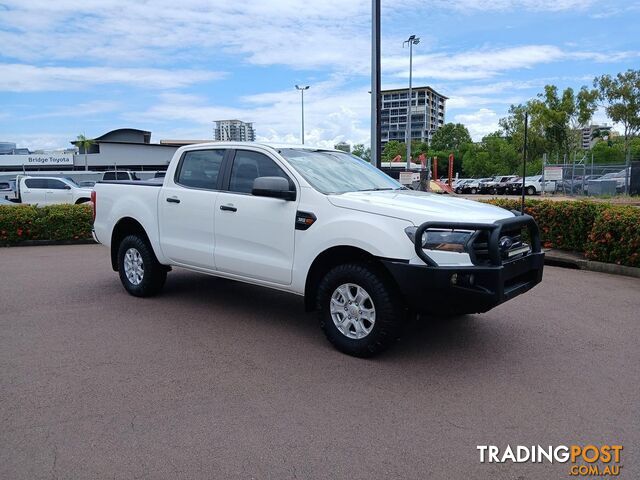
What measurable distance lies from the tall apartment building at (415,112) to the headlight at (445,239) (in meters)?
115

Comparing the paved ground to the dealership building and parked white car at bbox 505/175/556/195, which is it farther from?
the dealership building

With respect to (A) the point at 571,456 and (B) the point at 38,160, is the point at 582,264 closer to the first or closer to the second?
(A) the point at 571,456

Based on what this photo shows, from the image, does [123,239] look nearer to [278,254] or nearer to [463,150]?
[278,254]

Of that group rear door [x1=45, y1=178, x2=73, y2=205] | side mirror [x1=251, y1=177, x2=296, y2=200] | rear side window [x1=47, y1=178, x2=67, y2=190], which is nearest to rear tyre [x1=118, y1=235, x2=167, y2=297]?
side mirror [x1=251, y1=177, x2=296, y2=200]

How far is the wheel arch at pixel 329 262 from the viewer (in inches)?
183

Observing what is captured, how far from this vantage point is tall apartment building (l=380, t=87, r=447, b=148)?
123125mm

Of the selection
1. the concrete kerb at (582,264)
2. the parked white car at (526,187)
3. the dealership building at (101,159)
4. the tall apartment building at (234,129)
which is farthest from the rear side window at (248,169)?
the dealership building at (101,159)

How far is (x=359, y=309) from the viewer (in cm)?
462

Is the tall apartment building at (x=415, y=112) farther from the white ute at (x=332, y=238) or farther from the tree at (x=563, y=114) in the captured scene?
the white ute at (x=332, y=238)

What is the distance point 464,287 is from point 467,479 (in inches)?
61.7

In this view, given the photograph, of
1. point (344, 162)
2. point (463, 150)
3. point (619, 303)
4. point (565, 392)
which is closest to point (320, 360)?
point (565, 392)

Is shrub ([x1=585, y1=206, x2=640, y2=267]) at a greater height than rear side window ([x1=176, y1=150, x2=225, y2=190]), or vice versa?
rear side window ([x1=176, y1=150, x2=225, y2=190])

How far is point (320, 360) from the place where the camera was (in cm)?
467

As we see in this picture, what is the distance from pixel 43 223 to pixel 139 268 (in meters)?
6.64
